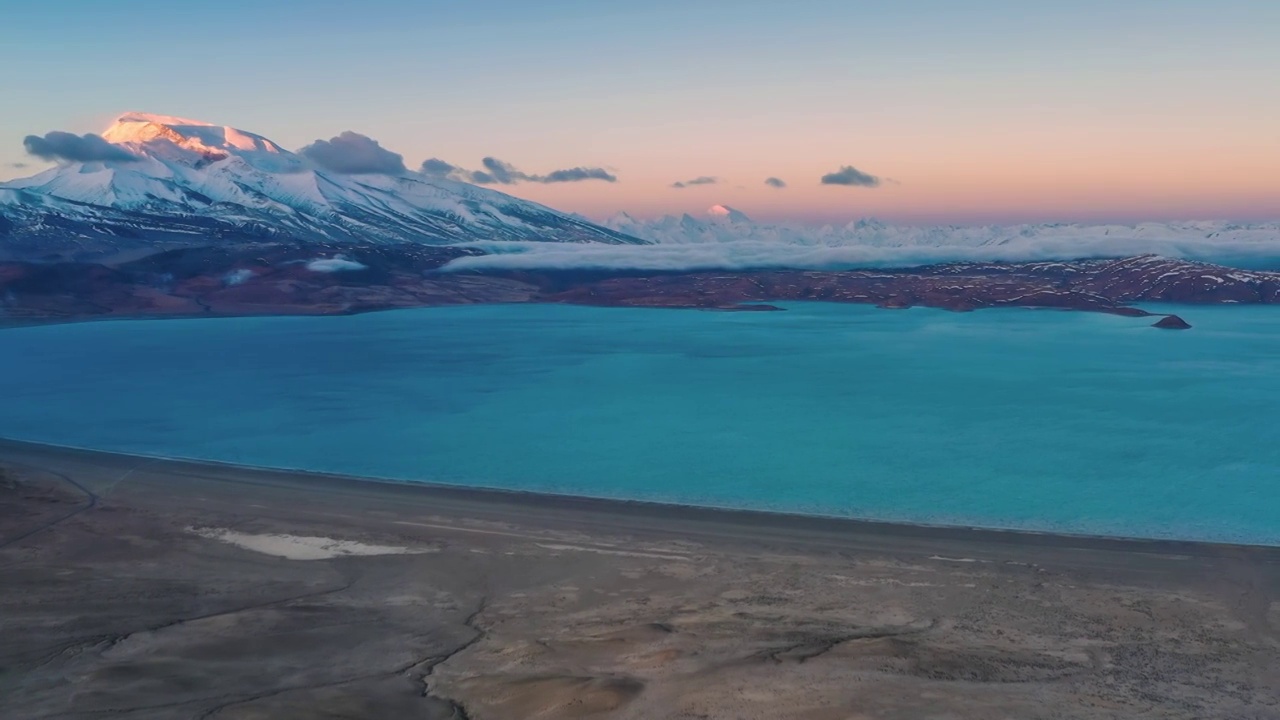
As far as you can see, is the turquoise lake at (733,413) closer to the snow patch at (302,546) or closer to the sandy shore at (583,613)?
the sandy shore at (583,613)

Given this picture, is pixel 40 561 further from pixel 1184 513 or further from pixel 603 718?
pixel 1184 513

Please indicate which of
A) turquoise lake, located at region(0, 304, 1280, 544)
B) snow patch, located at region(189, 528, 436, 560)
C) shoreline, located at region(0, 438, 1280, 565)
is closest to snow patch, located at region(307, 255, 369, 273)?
turquoise lake, located at region(0, 304, 1280, 544)

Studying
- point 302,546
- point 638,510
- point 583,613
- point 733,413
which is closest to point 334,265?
point 733,413

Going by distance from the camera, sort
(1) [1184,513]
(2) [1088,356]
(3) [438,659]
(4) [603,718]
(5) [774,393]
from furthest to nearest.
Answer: (2) [1088,356] < (5) [774,393] < (1) [1184,513] < (3) [438,659] < (4) [603,718]

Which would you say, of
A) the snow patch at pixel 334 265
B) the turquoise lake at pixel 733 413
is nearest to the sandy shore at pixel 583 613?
the turquoise lake at pixel 733 413

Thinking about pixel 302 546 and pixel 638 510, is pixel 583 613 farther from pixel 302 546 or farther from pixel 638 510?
pixel 638 510

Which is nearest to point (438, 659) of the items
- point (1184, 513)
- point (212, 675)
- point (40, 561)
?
point (212, 675)
